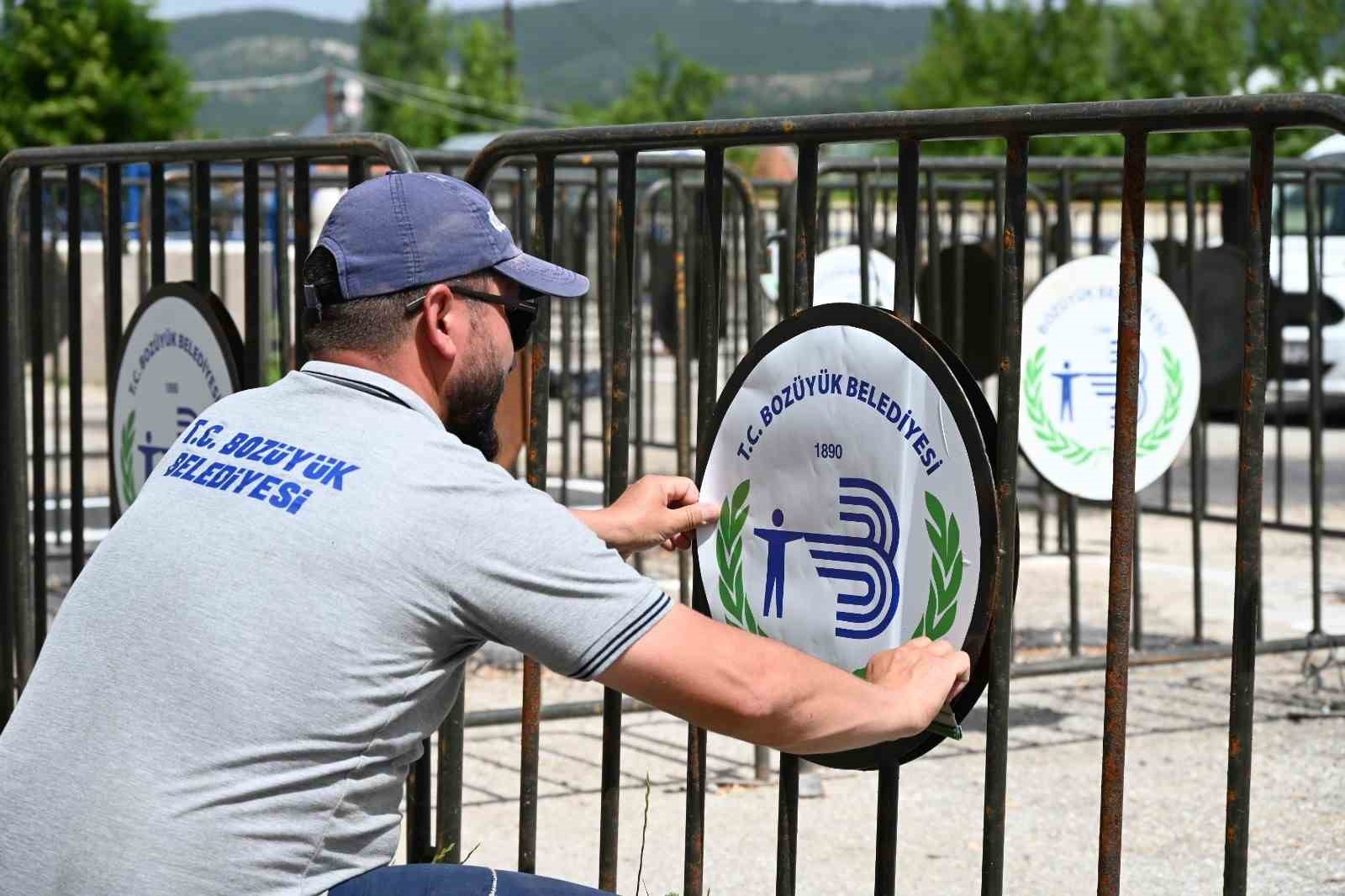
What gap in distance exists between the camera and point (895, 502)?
2686 mm

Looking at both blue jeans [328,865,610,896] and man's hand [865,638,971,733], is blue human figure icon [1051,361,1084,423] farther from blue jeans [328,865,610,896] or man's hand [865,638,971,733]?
blue jeans [328,865,610,896]

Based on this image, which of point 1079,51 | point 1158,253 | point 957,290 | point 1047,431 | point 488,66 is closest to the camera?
point 1047,431

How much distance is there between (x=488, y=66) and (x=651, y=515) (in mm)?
74072

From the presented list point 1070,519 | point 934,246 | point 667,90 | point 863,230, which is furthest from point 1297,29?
point 863,230

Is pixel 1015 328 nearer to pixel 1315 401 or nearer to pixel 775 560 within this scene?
pixel 775 560

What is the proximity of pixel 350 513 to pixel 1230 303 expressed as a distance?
204 inches

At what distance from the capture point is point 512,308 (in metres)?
2.70

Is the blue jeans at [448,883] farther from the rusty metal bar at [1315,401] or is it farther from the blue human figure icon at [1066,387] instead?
the rusty metal bar at [1315,401]

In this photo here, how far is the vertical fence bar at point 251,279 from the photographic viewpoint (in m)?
3.84

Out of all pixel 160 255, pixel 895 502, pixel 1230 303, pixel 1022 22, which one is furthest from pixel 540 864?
pixel 1022 22

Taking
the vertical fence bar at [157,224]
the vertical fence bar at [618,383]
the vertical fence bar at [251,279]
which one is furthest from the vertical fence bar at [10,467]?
the vertical fence bar at [618,383]

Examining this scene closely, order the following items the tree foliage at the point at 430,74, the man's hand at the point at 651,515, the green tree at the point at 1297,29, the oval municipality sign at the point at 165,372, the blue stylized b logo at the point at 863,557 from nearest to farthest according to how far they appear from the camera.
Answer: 1. the blue stylized b logo at the point at 863,557
2. the man's hand at the point at 651,515
3. the oval municipality sign at the point at 165,372
4. the green tree at the point at 1297,29
5. the tree foliage at the point at 430,74

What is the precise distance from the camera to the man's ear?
2600 mm

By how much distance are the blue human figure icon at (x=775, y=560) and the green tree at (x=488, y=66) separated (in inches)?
2858
